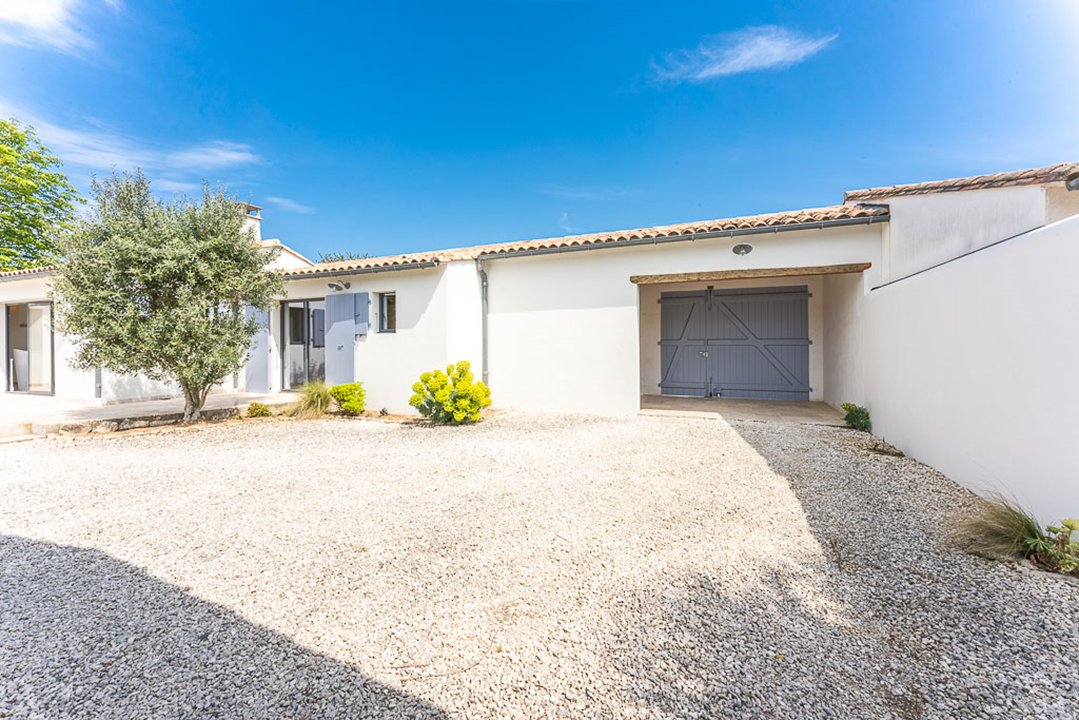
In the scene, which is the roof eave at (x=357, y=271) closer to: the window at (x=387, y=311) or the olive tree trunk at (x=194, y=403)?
the window at (x=387, y=311)

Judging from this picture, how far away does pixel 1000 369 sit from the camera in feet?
11.8

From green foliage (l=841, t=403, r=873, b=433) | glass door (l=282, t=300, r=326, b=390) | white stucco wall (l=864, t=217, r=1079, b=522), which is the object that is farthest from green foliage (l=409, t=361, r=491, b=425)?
white stucco wall (l=864, t=217, r=1079, b=522)

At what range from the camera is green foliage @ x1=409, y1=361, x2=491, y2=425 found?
782 centimetres

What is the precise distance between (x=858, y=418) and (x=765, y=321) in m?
3.97

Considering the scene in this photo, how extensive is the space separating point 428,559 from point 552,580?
879 mm

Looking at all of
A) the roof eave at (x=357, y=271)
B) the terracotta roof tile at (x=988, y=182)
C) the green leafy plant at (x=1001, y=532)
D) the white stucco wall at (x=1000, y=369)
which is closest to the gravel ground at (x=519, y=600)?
the green leafy plant at (x=1001, y=532)

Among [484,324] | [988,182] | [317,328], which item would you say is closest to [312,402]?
[317,328]

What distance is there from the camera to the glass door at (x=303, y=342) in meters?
11.1

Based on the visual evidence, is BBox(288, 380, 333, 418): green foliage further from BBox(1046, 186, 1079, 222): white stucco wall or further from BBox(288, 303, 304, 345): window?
BBox(1046, 186, 1079, 222): white stucco wall

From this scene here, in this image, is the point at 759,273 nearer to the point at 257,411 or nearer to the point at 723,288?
the point at 723,288

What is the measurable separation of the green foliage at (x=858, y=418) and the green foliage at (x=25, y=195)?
26885mm

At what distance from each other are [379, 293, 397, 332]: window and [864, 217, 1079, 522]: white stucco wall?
29.1 ft

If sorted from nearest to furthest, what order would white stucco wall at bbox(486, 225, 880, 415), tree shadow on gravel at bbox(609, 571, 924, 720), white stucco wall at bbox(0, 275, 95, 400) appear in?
tree shadow on gravel at bbox(609, 571, 924, 720) → white stucco wall at bbox(486, 225, 880, 415) → white stucco wall at bbox(0, 275, 95, 400)

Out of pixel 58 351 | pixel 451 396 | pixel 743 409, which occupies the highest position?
pixel 58 351
